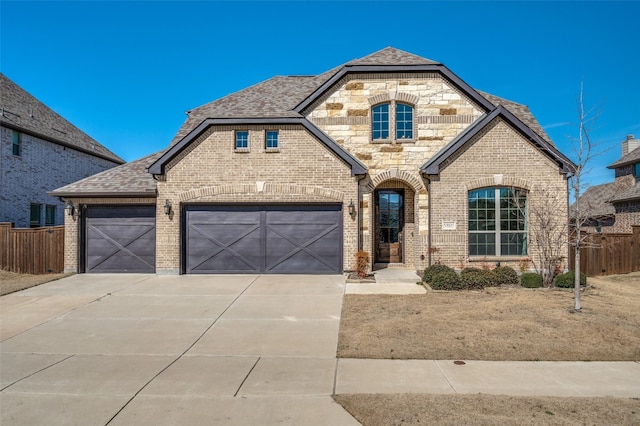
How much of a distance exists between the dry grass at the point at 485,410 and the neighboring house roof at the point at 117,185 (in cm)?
1220

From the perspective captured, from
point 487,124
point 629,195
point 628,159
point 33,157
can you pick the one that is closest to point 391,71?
point 487,124

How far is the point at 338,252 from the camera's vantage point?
14.6 m

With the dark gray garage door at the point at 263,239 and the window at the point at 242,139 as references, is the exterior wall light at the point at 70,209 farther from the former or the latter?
the window at the point at 242,139

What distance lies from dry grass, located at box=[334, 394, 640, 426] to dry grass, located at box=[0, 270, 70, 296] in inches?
476

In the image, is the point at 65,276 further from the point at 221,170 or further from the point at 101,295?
the point at 221,170

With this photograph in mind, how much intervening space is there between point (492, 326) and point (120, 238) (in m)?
13.1

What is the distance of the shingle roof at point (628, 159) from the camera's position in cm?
2526

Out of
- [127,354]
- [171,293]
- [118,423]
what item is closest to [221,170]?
[171,293]

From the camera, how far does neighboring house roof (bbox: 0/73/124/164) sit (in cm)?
1959

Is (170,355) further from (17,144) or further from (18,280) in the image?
(17,144)

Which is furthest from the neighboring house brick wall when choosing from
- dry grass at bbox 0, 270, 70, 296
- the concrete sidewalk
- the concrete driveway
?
the concrete sidewalk

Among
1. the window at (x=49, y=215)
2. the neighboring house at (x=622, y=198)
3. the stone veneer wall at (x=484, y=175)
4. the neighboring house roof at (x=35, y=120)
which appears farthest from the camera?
the neighboring house at (x=622, y=198)

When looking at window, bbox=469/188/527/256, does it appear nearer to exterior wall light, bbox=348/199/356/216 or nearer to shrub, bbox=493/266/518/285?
shrub, bbox=493/266/518/285

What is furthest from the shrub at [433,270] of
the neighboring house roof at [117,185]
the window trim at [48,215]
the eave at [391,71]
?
the window trim at [48,215]
